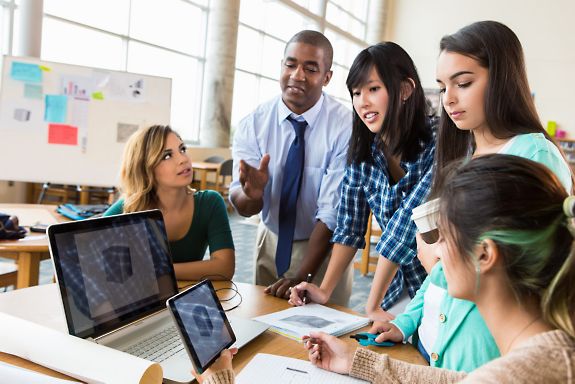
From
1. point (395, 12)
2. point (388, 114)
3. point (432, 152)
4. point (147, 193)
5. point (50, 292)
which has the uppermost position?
point (395, 12)

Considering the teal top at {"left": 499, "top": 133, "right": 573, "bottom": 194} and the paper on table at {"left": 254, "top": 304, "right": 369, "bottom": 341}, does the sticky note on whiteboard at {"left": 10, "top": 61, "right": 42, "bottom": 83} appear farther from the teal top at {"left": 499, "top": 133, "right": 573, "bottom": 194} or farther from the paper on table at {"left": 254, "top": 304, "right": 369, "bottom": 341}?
the teal top at {"left": 499, "top": 133, "right": 573, "bottom": 194}

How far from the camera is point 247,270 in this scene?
465 centimetres

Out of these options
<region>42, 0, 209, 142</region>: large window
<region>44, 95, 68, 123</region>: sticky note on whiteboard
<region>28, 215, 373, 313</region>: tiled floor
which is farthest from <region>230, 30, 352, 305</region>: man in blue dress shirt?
<region>42, 0, 209, 142</region>: large window

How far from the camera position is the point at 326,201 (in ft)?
7.07

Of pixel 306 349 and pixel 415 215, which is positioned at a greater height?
pixel 415 215

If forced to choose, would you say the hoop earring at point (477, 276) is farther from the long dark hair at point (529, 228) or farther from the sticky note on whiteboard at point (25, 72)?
the sticky note on whiteboard at point (25, 72)

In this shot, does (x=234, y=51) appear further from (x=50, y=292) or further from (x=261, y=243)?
(x=50, y=292)

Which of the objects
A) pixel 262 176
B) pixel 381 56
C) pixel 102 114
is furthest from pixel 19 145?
pixel 381 56

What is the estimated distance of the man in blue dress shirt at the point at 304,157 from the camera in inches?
84.3

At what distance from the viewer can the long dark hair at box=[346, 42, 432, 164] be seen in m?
1.66

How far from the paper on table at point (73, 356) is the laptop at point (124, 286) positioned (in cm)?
6

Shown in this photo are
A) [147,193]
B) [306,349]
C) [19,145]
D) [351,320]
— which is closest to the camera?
[306,349]

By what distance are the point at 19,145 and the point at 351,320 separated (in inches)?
119

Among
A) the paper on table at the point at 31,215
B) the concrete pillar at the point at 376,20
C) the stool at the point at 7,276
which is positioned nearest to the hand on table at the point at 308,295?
the paper on table at the point at 31,215
